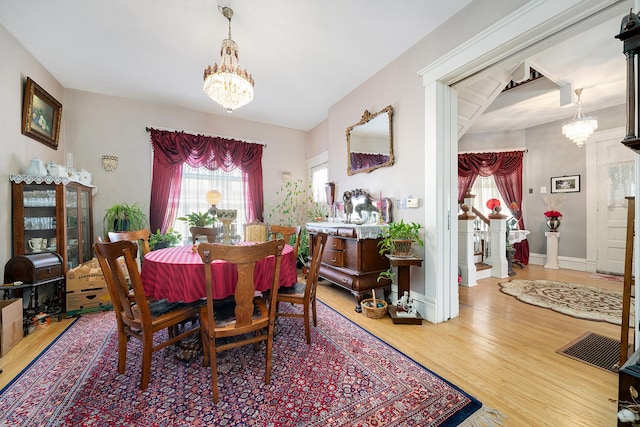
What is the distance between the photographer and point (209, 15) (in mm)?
2367

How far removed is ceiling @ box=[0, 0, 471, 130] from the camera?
2.28 metres

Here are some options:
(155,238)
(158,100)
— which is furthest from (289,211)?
(158,100)

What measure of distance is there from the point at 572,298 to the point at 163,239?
19.1ft

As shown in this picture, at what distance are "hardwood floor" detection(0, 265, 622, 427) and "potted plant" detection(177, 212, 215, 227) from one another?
1.96 meters

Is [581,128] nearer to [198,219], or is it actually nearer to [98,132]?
[198,219]

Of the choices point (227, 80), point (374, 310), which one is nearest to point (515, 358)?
point (374, 310)

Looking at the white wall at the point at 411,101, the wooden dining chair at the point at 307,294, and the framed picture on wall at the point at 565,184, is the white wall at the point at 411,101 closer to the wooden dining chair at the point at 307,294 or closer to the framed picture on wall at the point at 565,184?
the wooden dining chair at the point at 307,294

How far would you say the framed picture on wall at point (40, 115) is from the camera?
2.82 metres

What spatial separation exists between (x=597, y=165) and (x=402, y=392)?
5.99 m

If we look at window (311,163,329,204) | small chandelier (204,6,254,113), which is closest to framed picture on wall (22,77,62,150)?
small chandelier (204,6,254,113)

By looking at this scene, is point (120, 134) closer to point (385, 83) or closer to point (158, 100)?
point (158, 100)

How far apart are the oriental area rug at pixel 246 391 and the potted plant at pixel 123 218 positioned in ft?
6.61

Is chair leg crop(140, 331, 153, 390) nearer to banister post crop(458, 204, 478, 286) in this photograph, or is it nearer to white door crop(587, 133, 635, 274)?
banister post crop(458, 204, 478, 286)

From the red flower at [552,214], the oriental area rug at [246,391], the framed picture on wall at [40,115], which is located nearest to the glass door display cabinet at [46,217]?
the framed picture on wall at [40,115]
